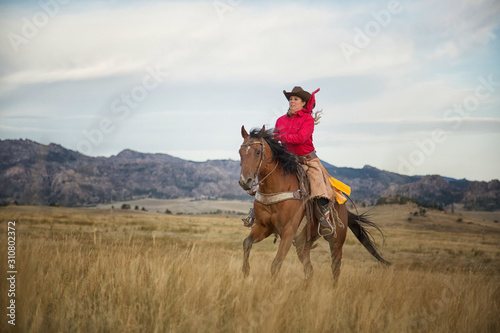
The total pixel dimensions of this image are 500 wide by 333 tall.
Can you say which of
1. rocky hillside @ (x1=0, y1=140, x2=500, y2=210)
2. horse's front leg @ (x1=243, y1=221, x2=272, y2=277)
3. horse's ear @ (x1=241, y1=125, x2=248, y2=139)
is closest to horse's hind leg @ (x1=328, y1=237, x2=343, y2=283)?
horse's front leg @ (x1=243, y1=221, x2=272, y2=277)

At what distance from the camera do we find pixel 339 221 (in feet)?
29.0

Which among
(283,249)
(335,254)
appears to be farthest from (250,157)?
(335,254)

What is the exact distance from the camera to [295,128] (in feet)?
25.9

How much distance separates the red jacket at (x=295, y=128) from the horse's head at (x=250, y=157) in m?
0.73

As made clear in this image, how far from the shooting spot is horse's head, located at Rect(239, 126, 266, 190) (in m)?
6.39

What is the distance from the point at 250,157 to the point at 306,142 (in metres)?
2.20

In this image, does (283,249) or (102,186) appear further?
(102,186)

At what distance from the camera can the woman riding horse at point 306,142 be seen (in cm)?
784

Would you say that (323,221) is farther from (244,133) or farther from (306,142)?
(244,133)

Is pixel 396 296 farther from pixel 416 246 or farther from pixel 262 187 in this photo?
pixel 416 246

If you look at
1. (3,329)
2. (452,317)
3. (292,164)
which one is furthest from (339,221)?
(3,329)

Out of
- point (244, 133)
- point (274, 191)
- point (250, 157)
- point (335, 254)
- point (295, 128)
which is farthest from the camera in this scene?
point (335, 254)

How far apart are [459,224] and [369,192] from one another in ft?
418

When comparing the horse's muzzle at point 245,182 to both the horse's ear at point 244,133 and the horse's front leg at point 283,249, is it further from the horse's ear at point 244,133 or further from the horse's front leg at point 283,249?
the horse's front leg at point 283,249
